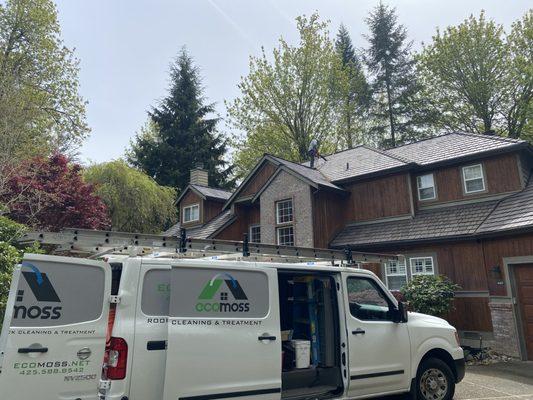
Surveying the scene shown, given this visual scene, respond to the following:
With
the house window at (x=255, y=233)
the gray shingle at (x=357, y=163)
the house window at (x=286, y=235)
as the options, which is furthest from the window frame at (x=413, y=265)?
the house window at (x=255, y=233)

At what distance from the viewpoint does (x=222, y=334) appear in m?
4.52

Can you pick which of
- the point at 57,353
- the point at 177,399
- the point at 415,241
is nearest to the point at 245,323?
the point at 177,399

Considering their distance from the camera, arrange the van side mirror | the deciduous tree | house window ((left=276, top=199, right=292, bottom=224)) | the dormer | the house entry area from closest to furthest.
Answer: the house entry area < the van side mirror < the deciduous tree < house window ((left=276, top=199, right=292, bottom=224)) < the dormer

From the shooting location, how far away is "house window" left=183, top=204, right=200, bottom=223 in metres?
23.9

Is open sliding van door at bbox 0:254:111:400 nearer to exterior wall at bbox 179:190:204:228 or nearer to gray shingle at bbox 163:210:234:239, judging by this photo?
gray shingle at bbox 163:210:234:239

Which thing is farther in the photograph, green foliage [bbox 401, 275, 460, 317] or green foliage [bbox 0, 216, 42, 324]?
green foliage [bbox 401, 275, 460, 317]

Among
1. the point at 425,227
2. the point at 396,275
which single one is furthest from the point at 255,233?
the point at 425,227

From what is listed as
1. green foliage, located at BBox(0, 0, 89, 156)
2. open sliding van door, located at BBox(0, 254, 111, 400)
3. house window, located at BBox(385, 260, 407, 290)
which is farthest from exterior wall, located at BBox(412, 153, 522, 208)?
green foliage, located at BBox(0, 0, 89, 156)

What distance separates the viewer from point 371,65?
35.8 metres

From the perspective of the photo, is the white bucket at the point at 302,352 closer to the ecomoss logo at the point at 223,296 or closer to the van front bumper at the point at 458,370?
the ecomoss logo at the point at 223,296

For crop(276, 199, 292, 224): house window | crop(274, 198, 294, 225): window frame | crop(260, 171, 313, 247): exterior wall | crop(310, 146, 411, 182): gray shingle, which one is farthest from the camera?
crop(276, 199, 292, 224): house window

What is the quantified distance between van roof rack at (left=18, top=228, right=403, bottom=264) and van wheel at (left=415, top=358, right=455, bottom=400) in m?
1.96

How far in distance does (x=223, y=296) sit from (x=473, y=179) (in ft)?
42.4

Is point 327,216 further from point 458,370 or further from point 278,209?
point 458,370
